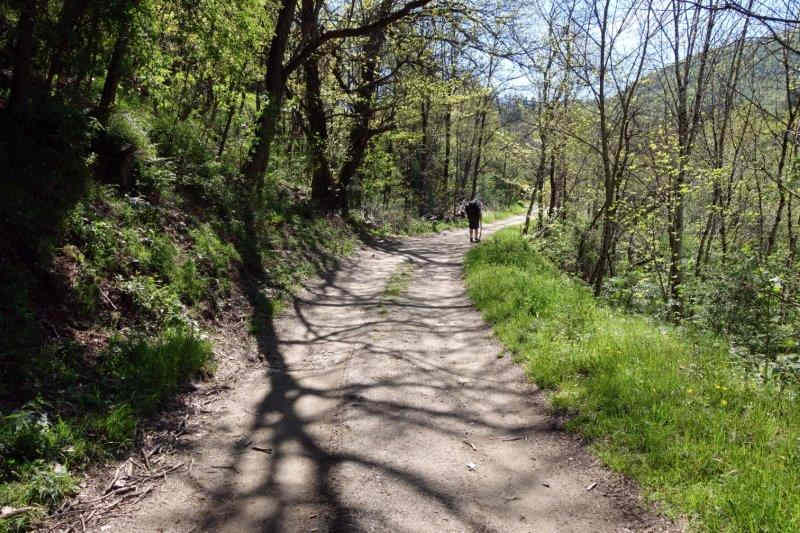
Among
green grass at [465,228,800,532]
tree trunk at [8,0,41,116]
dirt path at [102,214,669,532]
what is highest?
tree trunk at [8,0,41,116]

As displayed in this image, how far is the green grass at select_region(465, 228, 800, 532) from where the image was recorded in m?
3.07

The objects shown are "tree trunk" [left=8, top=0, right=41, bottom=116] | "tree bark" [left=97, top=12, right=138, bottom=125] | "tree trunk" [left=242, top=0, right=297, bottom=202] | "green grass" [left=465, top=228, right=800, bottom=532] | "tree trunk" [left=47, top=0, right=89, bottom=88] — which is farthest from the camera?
"tree trunk" [left=242, top=0, right=297, bottom=202]

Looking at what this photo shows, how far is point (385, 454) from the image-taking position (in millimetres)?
3967

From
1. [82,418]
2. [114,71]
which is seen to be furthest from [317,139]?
[82,418]

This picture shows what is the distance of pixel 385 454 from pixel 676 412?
2419 mm

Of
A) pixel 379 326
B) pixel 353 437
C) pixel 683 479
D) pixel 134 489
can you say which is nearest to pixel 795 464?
pixel 683 479

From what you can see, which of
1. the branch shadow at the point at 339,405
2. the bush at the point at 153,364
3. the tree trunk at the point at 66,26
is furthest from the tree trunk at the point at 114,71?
the bush at the point at 153,364

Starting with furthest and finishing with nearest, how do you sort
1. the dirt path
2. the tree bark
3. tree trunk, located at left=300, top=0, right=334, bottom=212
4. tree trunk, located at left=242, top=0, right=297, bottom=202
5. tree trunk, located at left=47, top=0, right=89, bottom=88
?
1. tree trunk, located at left=300, top=0, right=334, bottom=212
2. tree trunk, located at left=242, top=0, right=297, bottom=202
3. the tree bark
4. tree trunk, located at left=47, top=0, right=89, bottom=88
5. the dirt path

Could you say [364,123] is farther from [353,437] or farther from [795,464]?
[795,464]

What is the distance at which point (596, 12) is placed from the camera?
1134cm

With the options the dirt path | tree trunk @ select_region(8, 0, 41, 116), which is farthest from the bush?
tree trunk @ select_region(8, 0, 41, 116)

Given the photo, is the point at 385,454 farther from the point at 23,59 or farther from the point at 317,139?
the point at 317,139

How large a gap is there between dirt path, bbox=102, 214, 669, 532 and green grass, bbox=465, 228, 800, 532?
0.84 ft

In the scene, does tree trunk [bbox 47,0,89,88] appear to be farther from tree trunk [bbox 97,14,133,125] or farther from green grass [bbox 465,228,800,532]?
green grass [bbox 465,228,800,532]
